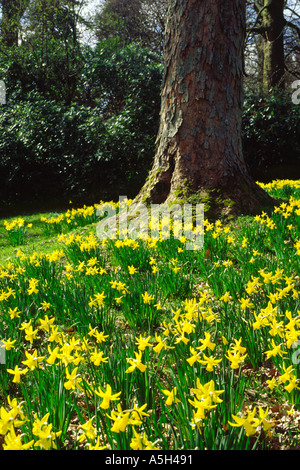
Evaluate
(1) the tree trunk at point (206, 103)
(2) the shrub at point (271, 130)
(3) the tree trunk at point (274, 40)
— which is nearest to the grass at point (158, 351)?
(1) the tree trunk at point (206, 103)

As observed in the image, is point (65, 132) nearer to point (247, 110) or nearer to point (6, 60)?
point (6, 60)

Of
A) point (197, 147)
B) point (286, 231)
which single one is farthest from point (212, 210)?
point (286, 231)

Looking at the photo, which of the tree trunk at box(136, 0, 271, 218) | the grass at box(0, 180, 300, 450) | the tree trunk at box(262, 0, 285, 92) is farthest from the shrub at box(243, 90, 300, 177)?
the grass at box(0, 180, 300, 450)

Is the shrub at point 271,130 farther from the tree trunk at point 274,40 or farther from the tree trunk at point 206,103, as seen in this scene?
the tree trunk at point 206,103

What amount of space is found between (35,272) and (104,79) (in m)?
9.24

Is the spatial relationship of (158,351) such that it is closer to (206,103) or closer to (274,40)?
(206,103)

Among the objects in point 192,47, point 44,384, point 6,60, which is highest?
point 6,60

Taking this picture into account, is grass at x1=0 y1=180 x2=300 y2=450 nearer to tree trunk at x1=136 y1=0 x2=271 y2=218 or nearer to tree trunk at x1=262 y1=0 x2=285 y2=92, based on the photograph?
tree trunk at x1=136 y1=0 x2=271 y2=218

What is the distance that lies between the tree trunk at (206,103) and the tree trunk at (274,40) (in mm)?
8956

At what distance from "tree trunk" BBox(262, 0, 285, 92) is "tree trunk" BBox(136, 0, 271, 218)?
353 inches

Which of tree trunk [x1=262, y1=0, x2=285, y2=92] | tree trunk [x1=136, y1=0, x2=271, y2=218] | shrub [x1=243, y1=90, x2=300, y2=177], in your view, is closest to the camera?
tree trunk [x1=136, y1=0, x2=271, y2=218]

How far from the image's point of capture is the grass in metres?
1.17

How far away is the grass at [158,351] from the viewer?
117 cm

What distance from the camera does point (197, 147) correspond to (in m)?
4.48
